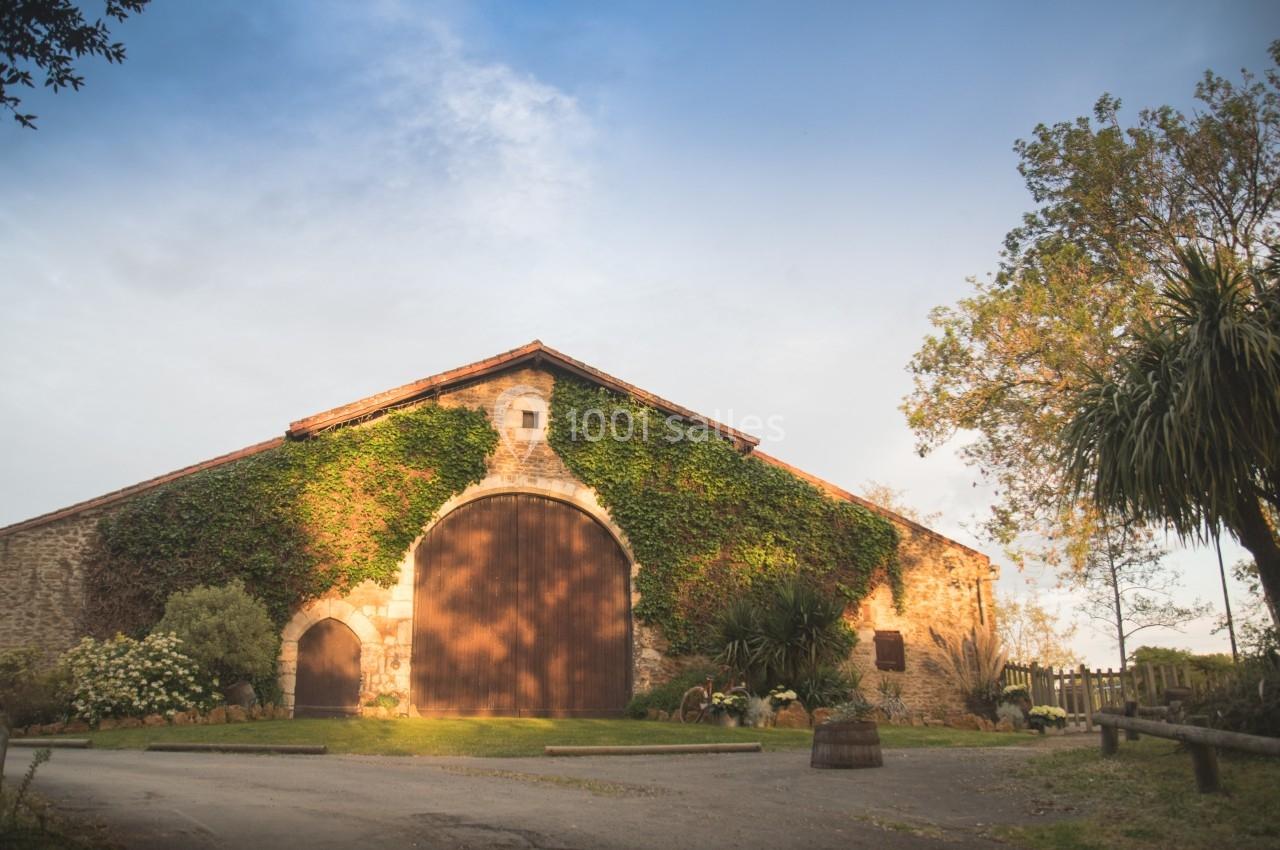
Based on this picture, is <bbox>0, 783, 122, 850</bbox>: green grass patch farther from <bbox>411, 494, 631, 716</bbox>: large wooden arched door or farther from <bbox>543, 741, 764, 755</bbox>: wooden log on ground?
<bbox>411, 494, 631, 716</bbox>: large wooden arched door

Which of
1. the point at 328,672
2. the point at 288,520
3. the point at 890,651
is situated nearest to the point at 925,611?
the point at 890,651

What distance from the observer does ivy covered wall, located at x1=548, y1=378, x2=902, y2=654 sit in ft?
66.3

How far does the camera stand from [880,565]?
2119 cm

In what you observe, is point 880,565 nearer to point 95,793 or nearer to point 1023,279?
point 1023,279

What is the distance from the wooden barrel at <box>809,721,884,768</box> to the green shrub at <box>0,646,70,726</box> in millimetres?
10858

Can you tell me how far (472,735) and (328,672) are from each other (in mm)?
4684

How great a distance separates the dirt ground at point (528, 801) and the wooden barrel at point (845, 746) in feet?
0.90

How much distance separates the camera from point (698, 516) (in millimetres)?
20656

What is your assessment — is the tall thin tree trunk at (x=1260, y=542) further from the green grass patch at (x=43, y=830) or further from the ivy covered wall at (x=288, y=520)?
the ivy covered wall at (x=288, y=520)

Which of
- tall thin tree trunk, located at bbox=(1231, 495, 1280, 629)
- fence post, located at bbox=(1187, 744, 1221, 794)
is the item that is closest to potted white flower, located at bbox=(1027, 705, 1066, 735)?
tall thin tree trunk, located at bbox=(1231, 495, 1280, 629)

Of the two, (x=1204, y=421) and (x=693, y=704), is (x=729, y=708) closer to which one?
(x=693, y=704)

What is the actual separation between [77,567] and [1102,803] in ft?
54.7

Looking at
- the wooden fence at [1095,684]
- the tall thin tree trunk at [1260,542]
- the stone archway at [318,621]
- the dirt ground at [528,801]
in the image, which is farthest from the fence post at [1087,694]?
the stone archway at [318,621]

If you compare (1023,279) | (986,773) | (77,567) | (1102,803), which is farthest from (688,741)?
(1023,279)
